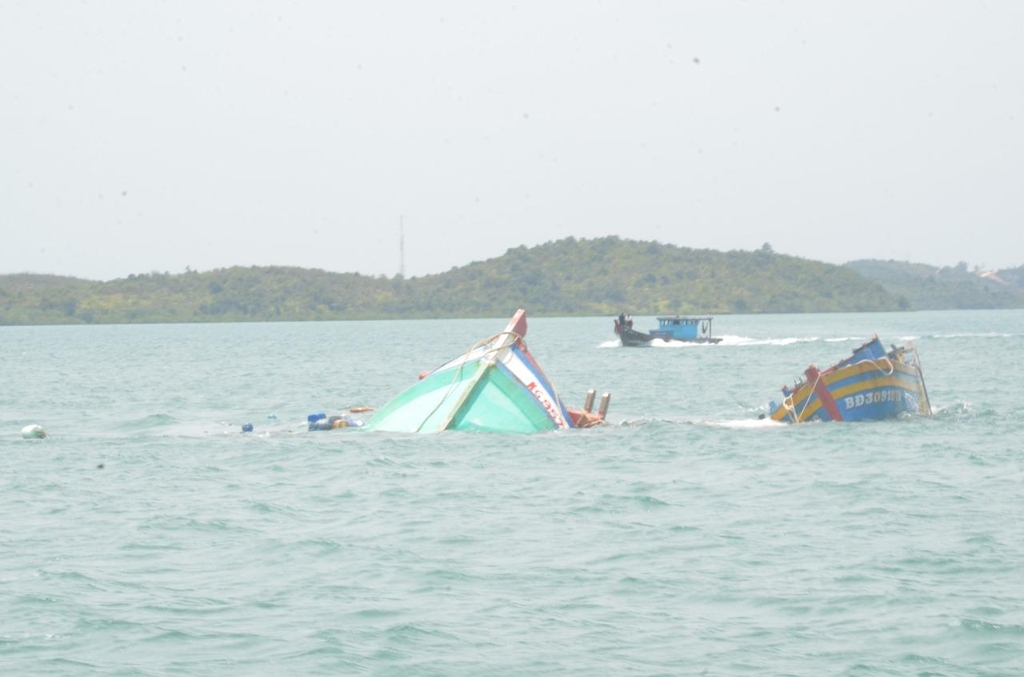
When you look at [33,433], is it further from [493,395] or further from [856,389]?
[856,389]

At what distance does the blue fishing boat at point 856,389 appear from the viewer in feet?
90.7

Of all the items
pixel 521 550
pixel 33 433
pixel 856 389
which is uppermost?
pixel 856 389

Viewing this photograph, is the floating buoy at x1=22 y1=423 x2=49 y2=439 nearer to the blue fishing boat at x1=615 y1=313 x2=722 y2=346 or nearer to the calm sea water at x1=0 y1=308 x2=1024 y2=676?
the calm sea water at x1=0 y1=308 x2=1024 y2=676

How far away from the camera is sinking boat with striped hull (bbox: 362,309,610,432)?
26453mm

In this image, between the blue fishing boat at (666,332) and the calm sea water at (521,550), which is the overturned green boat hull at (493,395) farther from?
the blue fishing boat at (666,332)

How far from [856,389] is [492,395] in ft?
23.5

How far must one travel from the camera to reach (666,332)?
94.1 m

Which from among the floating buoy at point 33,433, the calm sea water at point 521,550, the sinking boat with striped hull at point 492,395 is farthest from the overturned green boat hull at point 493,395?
the floating buoy at point 33,433

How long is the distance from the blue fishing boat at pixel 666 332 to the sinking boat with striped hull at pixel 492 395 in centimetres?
6310

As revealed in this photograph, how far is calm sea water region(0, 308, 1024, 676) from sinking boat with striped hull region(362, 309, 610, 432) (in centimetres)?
49

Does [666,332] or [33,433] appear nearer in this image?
[33,433]

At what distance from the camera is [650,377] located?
5384 cm

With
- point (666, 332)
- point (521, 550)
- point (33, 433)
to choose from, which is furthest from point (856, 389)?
point (666, 332)

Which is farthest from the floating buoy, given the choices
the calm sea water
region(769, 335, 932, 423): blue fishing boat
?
region(769, 335, 932, 423): blue fishing boat
